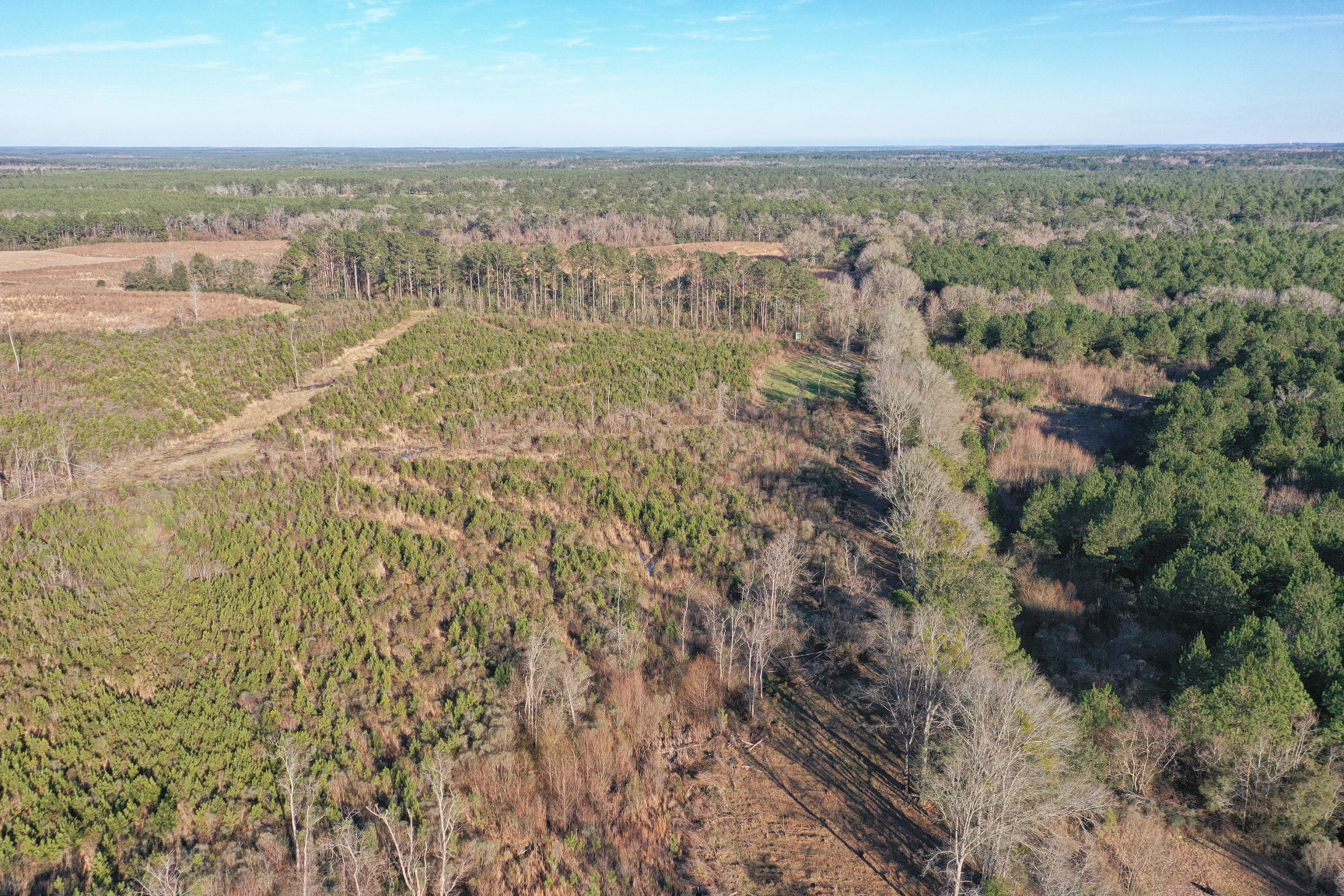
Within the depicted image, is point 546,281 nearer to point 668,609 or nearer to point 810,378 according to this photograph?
point 810,378

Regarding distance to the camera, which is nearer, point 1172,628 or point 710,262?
point 1172,628

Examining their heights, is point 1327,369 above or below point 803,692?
above

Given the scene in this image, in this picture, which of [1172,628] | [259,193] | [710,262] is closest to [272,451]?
[1172,628]

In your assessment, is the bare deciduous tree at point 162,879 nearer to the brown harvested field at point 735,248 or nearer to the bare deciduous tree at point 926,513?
the bare deciduous tree at point 926,513

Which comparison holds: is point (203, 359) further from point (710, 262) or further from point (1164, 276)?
point (1164, 276)

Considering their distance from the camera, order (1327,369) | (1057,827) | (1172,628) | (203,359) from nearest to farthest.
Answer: (1057,827) < (1172,628) < (1327,369) < (203,359)

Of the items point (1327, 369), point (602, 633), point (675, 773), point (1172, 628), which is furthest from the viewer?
point (1327, 369)

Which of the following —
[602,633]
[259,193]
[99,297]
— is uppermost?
[259,193]
